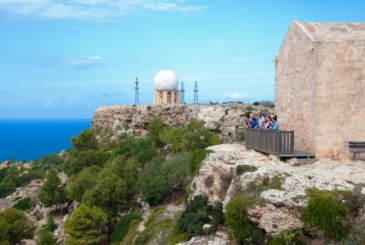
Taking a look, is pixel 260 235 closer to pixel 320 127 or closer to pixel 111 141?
pixel 320 127

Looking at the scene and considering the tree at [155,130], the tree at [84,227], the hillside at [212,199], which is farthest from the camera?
the tree at [155,130]

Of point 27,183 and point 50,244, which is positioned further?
point 27,183

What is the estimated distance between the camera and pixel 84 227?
2317 centimetres

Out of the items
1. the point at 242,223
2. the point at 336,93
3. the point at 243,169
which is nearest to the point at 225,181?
the point at 243,169

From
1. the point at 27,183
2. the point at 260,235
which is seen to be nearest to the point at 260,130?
the point at 260,235

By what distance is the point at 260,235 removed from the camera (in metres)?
11.5

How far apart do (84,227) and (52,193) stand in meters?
14.5

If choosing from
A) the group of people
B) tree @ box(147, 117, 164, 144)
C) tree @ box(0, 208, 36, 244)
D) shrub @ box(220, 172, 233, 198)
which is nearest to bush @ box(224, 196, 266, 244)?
shrub @ box(220, 172, 233, 198)

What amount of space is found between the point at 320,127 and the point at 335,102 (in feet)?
3.19

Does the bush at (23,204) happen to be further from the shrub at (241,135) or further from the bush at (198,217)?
the bush at (198,217)

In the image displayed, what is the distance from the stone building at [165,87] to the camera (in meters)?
51.8

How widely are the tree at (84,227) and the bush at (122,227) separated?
0.90 m

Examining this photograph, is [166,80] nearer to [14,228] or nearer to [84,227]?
[14,228]

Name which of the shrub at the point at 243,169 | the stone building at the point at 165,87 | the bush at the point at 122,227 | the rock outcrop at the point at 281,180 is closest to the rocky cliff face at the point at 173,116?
the stone building at the point at 165,87
